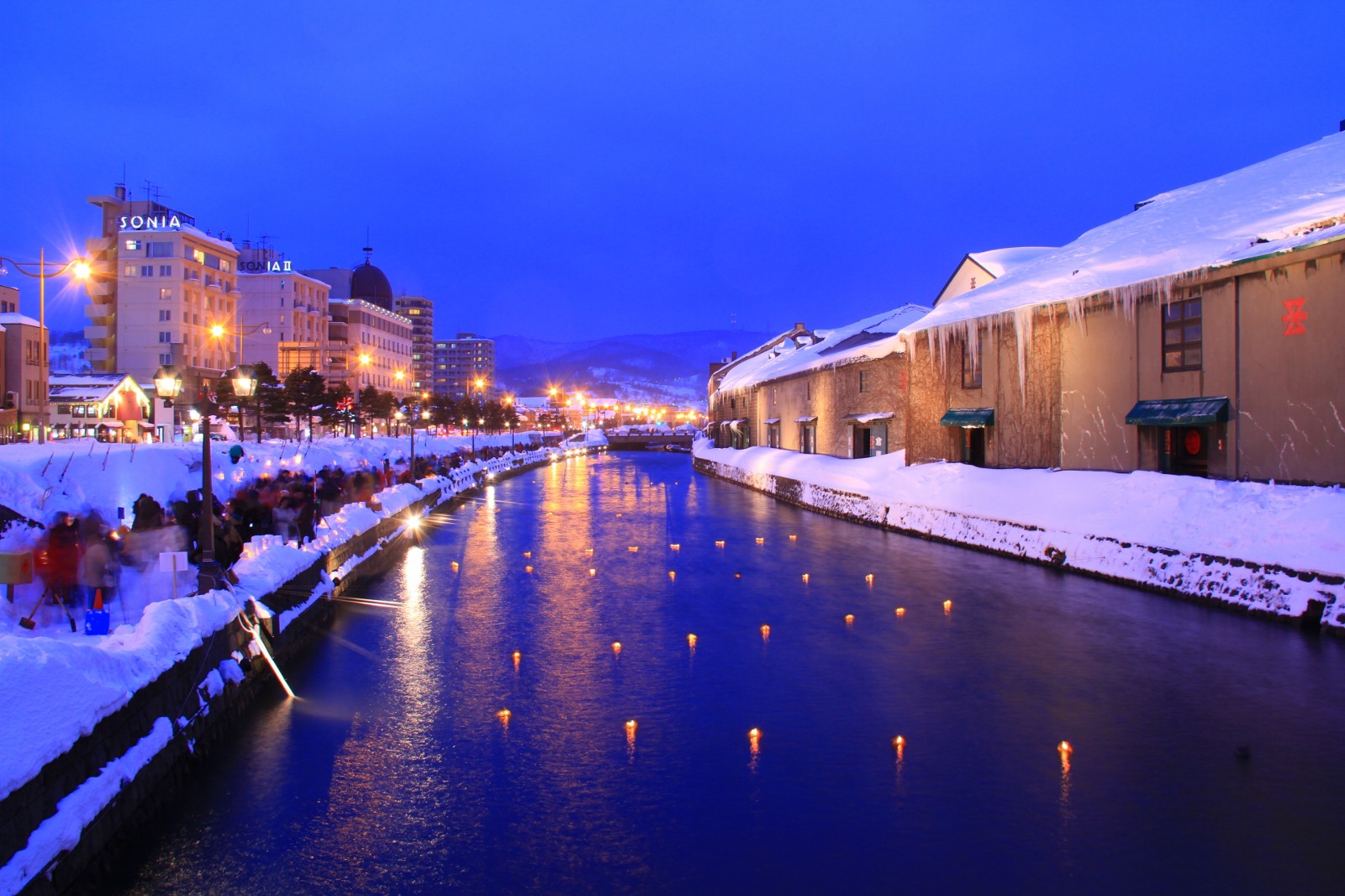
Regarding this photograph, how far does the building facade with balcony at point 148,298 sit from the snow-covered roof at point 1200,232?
67.3m

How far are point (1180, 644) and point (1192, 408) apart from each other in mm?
8240

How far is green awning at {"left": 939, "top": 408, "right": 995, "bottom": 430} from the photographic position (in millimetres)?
27656

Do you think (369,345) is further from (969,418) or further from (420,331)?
(969,418)

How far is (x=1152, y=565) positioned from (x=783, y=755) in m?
11.7

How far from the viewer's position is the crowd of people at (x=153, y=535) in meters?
12.3

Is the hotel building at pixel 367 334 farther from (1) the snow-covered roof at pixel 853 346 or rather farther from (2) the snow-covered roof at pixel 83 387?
(1) the snow-covered roof at pixel 853 346

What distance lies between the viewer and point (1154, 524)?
17.7 meters

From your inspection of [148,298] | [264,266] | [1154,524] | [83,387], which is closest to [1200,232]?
[1154,524]

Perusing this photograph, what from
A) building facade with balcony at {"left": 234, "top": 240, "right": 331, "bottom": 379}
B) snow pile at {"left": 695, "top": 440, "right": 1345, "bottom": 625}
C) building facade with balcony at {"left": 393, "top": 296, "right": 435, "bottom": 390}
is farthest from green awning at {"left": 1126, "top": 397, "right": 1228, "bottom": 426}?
building facade with balcony at {"left": 393, "top": 296, "right": 435, "bottom": 390}

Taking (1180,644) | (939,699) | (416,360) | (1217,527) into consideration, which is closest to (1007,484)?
(1217,527)

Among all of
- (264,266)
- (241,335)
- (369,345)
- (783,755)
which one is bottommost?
(783,755)

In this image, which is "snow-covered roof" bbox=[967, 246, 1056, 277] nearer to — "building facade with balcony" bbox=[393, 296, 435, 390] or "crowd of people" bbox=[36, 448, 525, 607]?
"crowd of people" bbox=[36, 448, 525, 607]

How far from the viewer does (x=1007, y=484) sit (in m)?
24.5

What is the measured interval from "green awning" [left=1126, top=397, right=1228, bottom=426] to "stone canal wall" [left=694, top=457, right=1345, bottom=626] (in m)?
3.38
